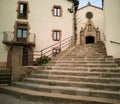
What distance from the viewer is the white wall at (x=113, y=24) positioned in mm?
8375

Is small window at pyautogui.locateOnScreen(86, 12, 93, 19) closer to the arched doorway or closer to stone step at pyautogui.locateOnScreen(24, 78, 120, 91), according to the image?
the arched doorway

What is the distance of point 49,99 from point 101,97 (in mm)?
1699

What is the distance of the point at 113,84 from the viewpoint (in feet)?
18.6

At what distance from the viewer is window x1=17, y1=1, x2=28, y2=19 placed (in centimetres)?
1939

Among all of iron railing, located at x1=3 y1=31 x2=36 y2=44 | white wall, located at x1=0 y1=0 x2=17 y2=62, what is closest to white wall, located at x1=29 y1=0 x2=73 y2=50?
iron railing, located at x1=3 y1=31 x2=36 y2=44

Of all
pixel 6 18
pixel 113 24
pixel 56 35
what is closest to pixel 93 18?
pixel 56 35

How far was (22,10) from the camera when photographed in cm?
1961

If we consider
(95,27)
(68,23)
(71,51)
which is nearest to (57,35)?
(68,23)

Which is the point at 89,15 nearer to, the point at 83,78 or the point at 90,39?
the point at 90,39

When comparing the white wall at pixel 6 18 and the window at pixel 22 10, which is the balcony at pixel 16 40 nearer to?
the white wall at pixel 6 18

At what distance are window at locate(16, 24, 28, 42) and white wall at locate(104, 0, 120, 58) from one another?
40.4ft

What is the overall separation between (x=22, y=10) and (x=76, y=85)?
15.8 meters

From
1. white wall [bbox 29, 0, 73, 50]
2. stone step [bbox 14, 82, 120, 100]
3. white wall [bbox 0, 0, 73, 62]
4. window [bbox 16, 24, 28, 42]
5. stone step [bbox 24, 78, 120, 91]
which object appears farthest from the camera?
white wall [bbox 29, 0, 73, 50]

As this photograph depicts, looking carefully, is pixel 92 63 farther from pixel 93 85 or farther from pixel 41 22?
pixel 41 22
